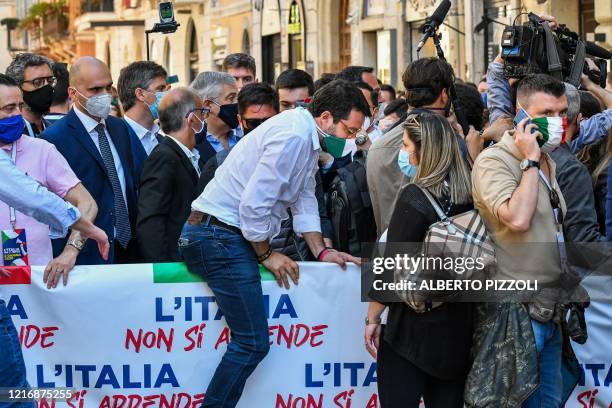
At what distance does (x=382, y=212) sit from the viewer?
619 cm

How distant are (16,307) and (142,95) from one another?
296cm

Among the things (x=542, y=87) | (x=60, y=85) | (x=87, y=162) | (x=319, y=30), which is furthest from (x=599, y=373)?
(x=319, y=30)

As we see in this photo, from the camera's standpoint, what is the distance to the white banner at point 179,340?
6227 mm

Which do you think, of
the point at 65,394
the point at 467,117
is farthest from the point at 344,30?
the point at 65,394

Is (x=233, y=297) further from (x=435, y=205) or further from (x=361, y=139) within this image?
(x=361, y=139)

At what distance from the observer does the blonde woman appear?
5.11 metres

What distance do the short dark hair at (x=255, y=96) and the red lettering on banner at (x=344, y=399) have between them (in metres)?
1.87

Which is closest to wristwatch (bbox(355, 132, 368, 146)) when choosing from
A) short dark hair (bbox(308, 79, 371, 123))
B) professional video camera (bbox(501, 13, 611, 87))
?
professional video camera (bbox(501, 13, 611, 87))

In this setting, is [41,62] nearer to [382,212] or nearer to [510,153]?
[382,212]

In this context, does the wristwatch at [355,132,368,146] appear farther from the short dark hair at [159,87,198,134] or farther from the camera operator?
the short dark hair at [159,87,198,134]

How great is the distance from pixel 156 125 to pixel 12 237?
3280 mm

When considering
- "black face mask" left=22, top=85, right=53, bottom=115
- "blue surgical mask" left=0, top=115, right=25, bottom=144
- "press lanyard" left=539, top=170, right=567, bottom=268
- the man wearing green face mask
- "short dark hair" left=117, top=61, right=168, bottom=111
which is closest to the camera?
"press lanyard" left=539, top=170, right=567, bottom=268

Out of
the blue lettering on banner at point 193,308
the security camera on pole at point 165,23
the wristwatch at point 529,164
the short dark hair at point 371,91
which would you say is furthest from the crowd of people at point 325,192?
the security camera on pole at point 165,23

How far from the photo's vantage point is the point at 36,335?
20.5ft
